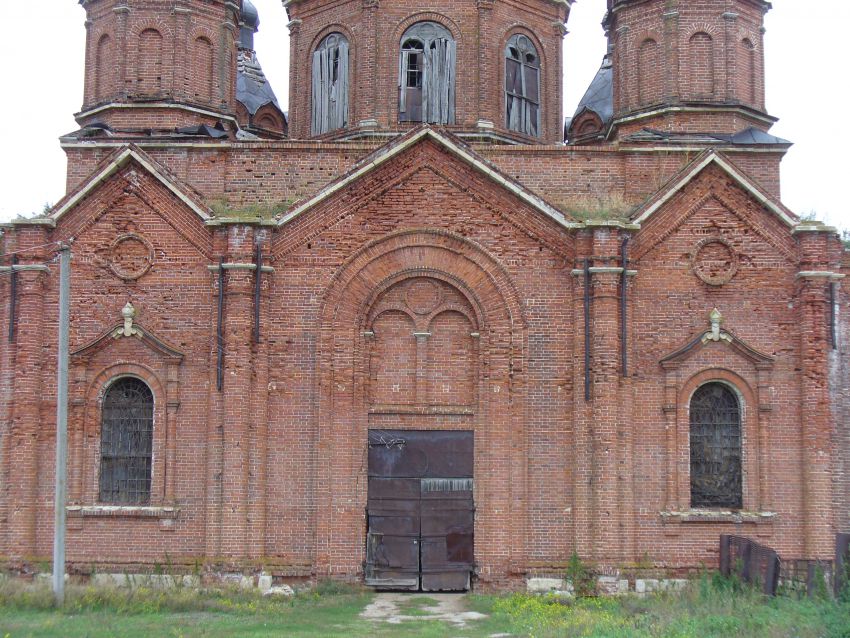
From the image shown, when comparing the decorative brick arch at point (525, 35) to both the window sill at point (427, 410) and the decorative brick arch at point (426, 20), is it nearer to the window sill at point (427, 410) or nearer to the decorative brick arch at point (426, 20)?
the decorative brick arch at point (426, 20)

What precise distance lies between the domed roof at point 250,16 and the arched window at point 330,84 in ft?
36.8

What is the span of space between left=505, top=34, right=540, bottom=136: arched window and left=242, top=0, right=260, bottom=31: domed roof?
13.4m

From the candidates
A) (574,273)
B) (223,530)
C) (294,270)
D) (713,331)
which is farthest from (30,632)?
(713,331)

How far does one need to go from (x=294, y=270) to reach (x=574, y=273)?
501 cm

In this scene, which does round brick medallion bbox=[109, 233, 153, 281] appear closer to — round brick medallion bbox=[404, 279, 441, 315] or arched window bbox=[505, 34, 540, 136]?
round brick medallion bbox=[404, 279, 441, 315]

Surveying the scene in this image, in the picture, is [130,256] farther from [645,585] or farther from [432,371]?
[645,585]

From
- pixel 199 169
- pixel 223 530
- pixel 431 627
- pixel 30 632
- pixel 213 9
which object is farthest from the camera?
pixel 213 9

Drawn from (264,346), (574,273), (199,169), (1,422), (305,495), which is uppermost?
(199,169)

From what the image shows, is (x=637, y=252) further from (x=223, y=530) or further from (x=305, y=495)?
(x=223, y=530)

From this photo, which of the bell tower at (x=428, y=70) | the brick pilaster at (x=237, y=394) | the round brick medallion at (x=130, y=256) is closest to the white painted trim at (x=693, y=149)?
the bell tower at (x=428, y=70)

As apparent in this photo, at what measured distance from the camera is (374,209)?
68.0ft

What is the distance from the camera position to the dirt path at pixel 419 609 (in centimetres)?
1773

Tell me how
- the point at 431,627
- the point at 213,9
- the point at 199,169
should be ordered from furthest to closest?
the point at 213,9 → the point at 199,169 → the point at 431,627

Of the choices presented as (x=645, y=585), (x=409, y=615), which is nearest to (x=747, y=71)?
(x=645, y=585)
